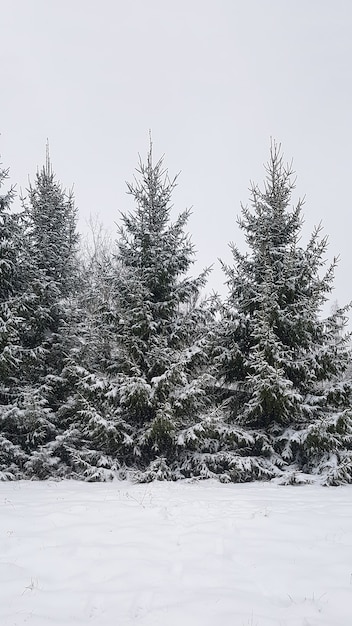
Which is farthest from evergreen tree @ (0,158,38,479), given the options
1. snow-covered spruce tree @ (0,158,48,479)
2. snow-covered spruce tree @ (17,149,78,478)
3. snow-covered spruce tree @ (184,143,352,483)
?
snow-covered spruce tree @ (184,143,352,483)

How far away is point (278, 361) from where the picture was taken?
33.4 ft

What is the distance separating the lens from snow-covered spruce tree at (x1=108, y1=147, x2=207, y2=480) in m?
9.75

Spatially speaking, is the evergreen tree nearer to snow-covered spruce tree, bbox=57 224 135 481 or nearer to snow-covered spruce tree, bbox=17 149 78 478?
snow-covered spruce tree, bbox=17 149 78 478

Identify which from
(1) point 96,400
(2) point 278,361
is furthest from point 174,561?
(2) point 278,361

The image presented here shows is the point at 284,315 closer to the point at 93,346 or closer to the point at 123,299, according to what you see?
the point at 123,299

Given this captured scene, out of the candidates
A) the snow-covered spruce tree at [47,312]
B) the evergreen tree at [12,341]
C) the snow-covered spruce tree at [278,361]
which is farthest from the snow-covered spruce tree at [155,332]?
the evergreen tree at [12,341]

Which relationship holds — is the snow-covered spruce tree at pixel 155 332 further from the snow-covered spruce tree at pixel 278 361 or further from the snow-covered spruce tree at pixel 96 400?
the snow-covered spruce tree at pixel 278 361

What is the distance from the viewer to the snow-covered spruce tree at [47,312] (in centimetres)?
1040

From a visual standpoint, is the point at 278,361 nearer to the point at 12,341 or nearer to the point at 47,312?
the point at 47,312

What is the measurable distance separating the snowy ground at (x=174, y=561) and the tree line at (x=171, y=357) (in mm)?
2444

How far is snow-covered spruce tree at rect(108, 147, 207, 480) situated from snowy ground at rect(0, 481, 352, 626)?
2567 mm

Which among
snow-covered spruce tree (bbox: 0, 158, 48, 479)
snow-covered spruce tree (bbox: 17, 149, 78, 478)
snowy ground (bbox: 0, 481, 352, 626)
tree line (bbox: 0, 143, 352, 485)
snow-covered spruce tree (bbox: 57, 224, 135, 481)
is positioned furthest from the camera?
snow-covered spruce tree (bbox: 17, 149, 78, 478)

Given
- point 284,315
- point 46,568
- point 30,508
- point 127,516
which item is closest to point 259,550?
point 127,516

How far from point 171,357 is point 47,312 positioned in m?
4.39
